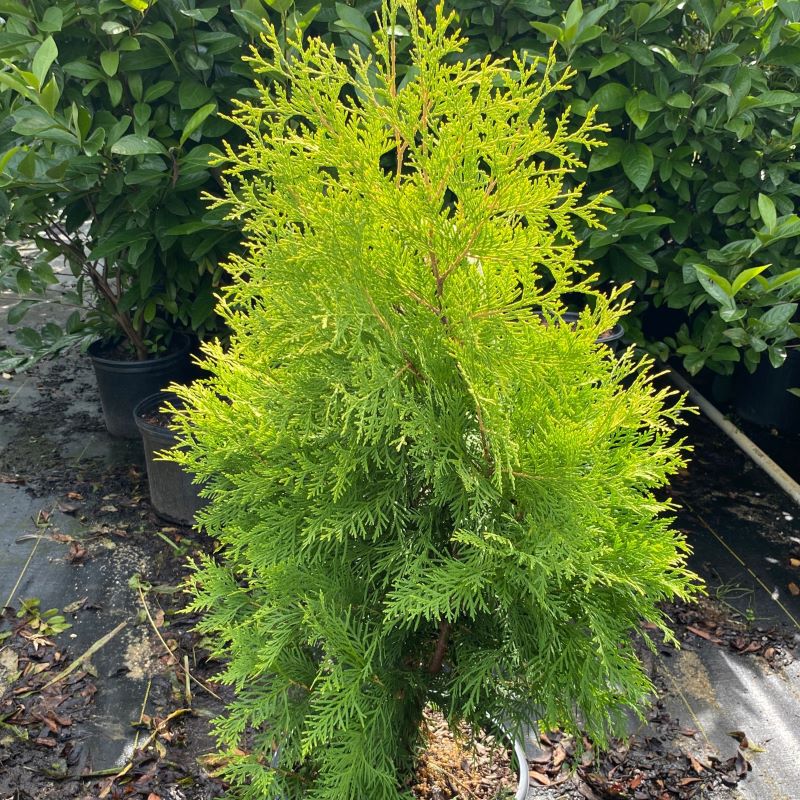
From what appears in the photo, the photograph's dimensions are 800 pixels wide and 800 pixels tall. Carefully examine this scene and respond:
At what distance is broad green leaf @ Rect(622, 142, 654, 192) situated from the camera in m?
3.28

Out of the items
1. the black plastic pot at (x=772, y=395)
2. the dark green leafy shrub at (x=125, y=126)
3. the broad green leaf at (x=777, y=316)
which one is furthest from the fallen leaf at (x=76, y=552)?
the black plastic pot at (x=772, y=395)

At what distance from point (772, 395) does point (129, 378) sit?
392 cm

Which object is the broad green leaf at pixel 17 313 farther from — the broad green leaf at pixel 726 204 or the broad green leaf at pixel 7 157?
the broad green leaf at pixel 726 204

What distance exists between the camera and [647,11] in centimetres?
306

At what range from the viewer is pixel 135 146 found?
292 cm

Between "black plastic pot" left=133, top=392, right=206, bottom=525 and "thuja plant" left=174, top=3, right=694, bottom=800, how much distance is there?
1942 millimetres

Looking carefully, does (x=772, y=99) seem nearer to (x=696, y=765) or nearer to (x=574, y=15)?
(x=574, y=15)

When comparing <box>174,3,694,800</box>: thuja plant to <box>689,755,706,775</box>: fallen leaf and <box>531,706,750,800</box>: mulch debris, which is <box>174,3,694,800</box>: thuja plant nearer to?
<box>531,706,750,800</box>: mulch debris

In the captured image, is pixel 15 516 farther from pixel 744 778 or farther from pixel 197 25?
pixel 744 778

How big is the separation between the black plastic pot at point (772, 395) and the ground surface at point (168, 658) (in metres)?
0.58

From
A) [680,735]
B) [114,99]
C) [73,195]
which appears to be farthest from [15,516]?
[680,735]

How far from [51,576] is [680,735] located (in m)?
2.67

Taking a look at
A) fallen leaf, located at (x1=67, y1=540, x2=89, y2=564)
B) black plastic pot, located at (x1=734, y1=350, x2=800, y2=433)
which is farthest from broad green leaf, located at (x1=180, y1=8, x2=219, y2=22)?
black plastic pot, located at (x1=734, y1=350, x2=800, y2=433)

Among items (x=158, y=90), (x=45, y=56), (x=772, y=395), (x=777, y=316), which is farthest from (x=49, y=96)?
(x=772, y=395)
